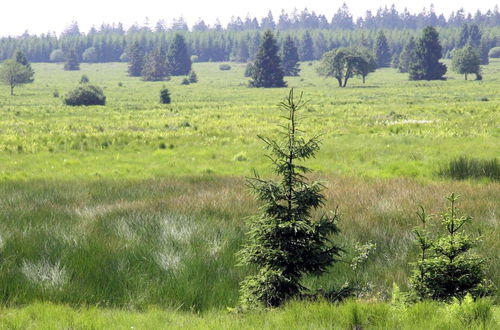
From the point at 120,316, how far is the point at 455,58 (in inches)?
3921

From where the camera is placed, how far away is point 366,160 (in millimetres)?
17250

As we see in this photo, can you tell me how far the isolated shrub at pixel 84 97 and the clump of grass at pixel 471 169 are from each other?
148 ft

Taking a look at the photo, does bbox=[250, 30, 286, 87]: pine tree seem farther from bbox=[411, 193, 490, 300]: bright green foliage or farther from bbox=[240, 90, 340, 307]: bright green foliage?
bbox=[411, 193, 490, 300]: bright green foliage

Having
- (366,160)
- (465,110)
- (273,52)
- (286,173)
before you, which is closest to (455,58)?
(273,52)

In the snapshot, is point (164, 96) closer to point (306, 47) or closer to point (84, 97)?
point (84, 97)

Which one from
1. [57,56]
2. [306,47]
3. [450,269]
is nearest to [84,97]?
[450,269]

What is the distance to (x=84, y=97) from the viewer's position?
172 ft

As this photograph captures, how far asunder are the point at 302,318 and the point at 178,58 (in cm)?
12976

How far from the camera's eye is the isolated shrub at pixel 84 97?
51944 mm

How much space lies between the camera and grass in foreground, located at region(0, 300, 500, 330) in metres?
4.10

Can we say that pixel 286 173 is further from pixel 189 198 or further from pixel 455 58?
pixel 455 58

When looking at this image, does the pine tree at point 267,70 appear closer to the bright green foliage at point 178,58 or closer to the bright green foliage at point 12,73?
the bright green foliage at point 12,73

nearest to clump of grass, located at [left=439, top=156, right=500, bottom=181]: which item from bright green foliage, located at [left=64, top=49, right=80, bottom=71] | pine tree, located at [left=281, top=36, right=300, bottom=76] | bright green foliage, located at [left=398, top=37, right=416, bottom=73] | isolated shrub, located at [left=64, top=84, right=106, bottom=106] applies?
isolated shrub, located at [left=64, top=84, right=106, bottom=106]

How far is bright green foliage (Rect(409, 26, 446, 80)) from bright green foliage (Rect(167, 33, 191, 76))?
59189mm
